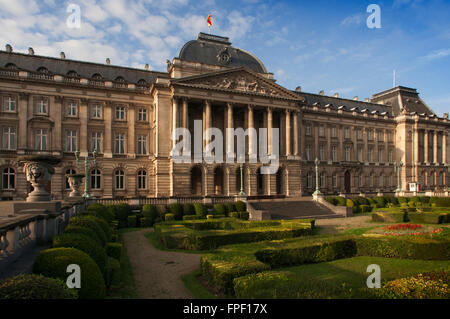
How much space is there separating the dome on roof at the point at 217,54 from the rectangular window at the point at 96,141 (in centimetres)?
1573

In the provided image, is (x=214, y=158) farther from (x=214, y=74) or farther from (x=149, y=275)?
(x=149, y=275)

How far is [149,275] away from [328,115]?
52.1m

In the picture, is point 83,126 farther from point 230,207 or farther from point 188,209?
point 230,207

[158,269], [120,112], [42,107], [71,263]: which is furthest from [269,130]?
[71,263]

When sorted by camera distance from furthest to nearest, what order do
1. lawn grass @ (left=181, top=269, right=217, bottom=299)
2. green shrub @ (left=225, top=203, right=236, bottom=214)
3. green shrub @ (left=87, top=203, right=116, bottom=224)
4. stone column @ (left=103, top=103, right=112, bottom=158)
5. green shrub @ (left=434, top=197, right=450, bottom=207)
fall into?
1. green shrub @ (left=434, top=197, right=450, bottom=207)
2. stone column @ (left=103, top=103, right=112, bottom=158)
3. green shrub @ (left=225, top=203, right=236, bottom=214)
4. green shrub @ (left=87, top=203, right=116, bottom=224)
5. lawn grass @ (left=181, top=269, right=217, bottom=299)

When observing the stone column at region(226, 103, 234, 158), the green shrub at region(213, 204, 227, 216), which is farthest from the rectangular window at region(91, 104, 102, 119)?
the green shrub at region(213, 204, 227, 216)

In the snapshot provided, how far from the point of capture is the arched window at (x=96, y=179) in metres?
40.8

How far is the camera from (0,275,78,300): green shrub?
15.5ft

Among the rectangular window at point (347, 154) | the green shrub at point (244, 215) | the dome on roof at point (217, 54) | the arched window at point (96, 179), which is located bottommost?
the green shrub at point (244, 215)

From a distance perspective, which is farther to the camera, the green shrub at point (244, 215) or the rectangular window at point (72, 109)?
the rectangular window at point (72, 109)

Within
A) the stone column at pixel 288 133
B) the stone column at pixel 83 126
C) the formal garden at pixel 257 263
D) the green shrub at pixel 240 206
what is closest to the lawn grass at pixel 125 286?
the formal garden at pixel 257 263

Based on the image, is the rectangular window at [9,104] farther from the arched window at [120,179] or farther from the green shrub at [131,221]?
the green shrub at [131,221]

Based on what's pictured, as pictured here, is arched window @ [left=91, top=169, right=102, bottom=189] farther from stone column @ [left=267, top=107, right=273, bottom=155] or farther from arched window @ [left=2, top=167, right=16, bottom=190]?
stone column @ [left=267, top=107, right=273, bottom=155]

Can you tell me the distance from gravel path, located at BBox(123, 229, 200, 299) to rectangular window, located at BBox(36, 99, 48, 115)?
1082 inches
